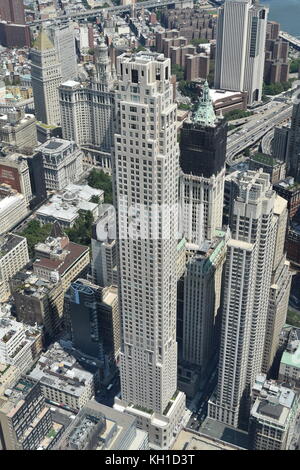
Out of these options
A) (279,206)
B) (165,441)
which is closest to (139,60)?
(279,206)

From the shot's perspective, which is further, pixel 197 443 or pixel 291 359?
pixel 291 359

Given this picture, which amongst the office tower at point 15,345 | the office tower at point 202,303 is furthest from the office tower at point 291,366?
the office tower at point 15,345

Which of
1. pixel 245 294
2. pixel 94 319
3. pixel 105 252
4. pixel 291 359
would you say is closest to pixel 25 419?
pixel 94 319

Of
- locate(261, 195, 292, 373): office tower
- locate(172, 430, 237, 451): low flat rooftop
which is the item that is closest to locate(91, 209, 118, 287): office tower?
locate(261, 195, 292, 373): office tower

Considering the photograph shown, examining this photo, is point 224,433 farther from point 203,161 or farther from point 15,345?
point 203,161

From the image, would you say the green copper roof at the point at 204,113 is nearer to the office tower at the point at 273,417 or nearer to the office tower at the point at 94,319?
the office tower at the point at 94,319

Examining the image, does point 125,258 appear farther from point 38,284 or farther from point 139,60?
point 38,284
